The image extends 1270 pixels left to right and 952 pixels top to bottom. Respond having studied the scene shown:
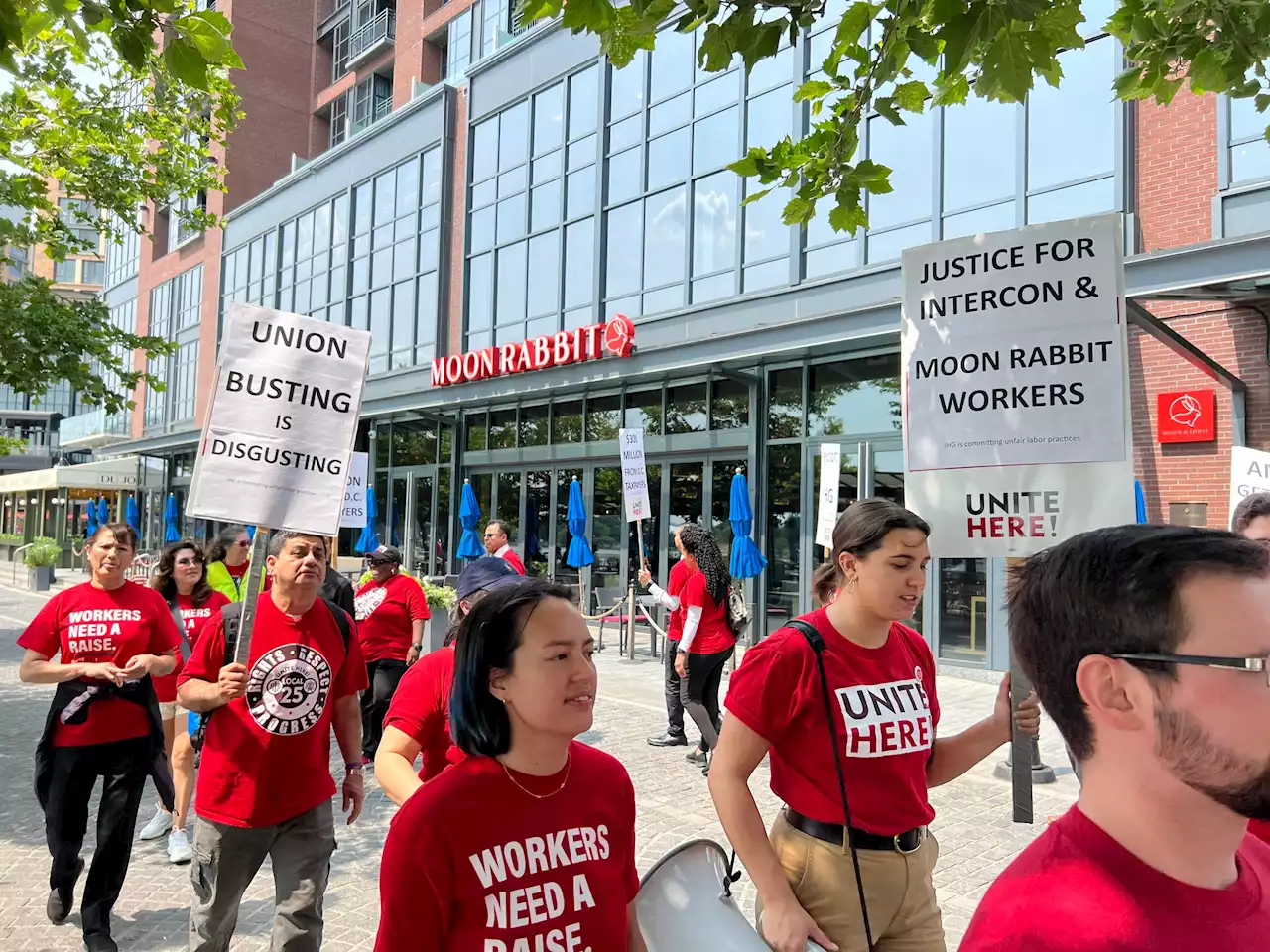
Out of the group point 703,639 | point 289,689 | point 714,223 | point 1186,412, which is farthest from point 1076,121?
point 289,689

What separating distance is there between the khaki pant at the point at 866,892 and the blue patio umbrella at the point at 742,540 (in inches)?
410

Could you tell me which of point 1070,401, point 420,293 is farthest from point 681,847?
point 420,293

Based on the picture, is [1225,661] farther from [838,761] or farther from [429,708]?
[429,708]

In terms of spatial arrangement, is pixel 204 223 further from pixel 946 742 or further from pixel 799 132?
pixel 946 742

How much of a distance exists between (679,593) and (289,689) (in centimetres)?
503

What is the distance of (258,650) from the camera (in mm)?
3615

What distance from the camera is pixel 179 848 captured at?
540 centimetres

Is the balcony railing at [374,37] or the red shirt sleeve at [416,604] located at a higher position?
the balcony railing at [374,37]

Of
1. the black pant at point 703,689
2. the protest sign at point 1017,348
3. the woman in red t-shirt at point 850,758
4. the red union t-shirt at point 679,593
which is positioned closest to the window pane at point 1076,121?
the red union t-shirt at point 679,593

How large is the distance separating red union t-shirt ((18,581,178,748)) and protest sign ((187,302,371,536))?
135 centimetres

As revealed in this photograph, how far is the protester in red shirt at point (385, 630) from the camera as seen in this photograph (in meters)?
7.46

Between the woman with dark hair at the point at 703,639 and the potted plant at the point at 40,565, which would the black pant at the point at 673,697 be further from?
the potted plant at the point at 40,565

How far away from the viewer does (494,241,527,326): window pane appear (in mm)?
19625

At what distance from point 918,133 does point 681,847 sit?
510 inches
